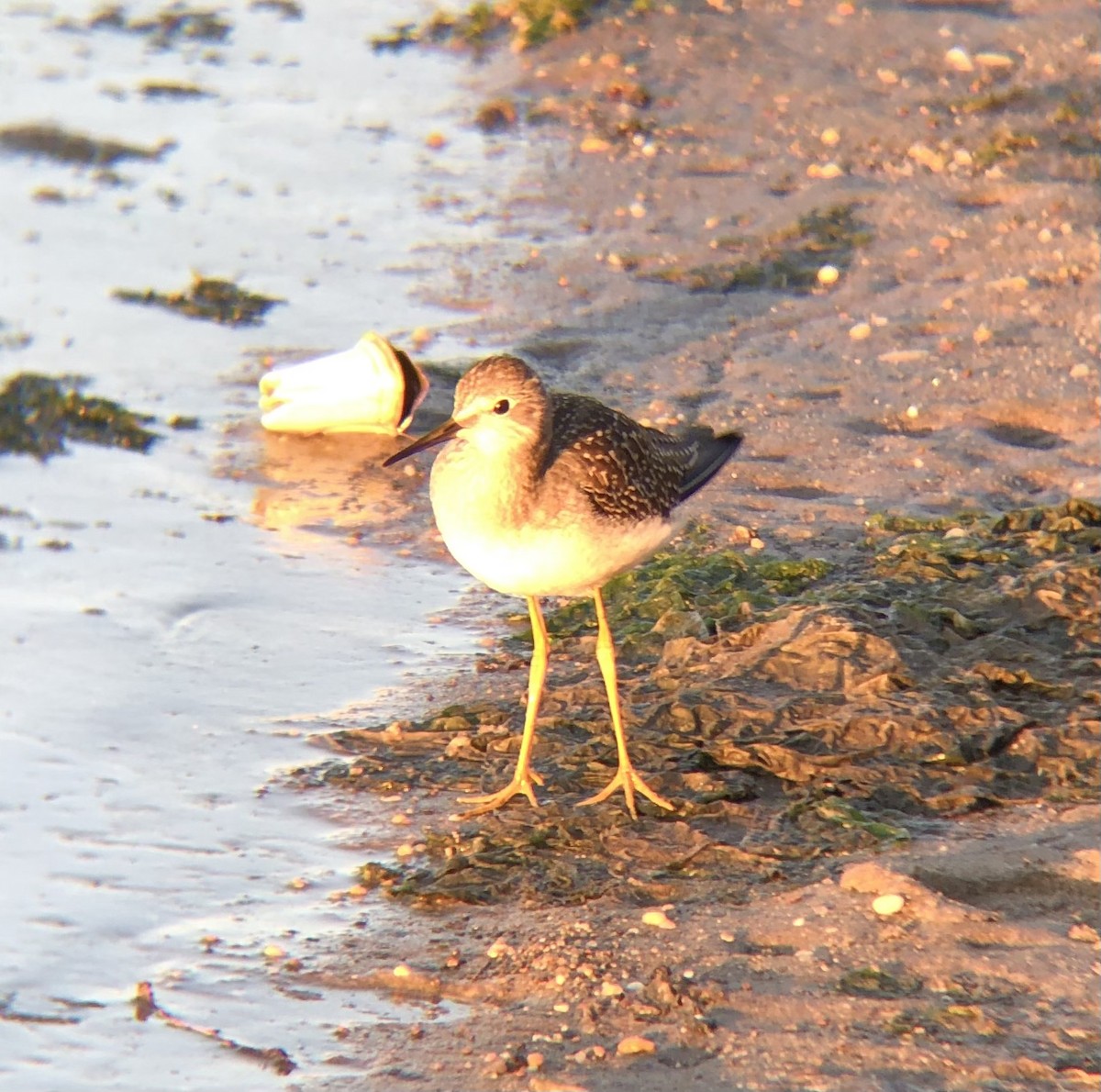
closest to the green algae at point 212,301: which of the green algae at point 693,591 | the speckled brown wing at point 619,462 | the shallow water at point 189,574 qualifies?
the shallow water at point 189,574

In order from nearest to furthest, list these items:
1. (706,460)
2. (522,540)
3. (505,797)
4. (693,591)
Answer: (522,540), (505,797), (706,460), (693,591)

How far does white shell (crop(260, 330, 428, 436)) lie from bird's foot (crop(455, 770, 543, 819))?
2530 mm

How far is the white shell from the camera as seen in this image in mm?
7293

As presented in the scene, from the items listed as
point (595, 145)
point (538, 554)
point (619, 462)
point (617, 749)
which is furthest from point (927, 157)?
point (538, 554)

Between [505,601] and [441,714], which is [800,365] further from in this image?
[441,714]

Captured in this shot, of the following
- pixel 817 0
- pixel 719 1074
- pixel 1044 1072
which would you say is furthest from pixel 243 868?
pixel 817 0

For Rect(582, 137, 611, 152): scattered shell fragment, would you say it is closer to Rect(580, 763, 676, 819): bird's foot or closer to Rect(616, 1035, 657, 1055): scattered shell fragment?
Rect(580, 763, 676, 819): bird's foot

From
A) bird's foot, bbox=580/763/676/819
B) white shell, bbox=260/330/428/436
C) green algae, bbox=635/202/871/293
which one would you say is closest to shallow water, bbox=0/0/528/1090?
white shell, bbox=260/330/428/436

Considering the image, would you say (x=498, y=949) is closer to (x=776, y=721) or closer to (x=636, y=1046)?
(x=636, y=1046)

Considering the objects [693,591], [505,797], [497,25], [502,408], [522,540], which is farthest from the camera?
[497,25]

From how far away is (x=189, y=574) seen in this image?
6.55 m

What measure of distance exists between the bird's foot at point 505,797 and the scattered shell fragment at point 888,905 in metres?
1.07

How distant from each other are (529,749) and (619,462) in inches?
33.3

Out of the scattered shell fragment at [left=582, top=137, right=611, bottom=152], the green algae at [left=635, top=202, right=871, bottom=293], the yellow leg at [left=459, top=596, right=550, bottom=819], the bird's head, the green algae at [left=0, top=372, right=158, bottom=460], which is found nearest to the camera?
the bird's head
